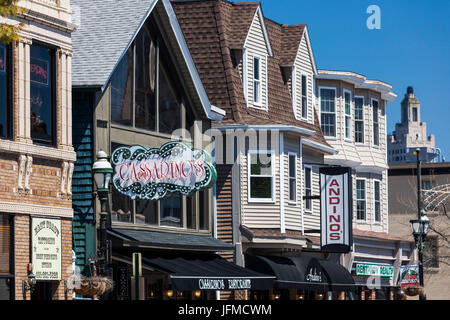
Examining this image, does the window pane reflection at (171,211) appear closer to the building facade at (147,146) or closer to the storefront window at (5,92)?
the building facade at (147,146)

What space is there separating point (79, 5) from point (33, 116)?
6.98 metres

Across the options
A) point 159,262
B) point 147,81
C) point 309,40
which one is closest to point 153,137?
point 147,81

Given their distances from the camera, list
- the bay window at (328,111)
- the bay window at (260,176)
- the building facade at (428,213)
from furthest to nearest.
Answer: the building facade at (428,213)
the bay window at (328,111)
the bay window at (260,176)

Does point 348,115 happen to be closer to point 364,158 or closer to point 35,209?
point 364,158

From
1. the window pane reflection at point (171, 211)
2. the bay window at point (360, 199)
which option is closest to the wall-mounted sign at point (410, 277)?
the window pane reflection at point (171, 211)

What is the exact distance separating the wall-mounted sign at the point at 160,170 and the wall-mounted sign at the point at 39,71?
3652 mm

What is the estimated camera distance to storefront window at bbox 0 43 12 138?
21906mm

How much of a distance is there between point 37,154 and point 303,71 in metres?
19.2

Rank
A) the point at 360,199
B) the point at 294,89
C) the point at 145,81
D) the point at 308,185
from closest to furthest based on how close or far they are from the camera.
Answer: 1. the point at 145,81
2. the point at 294,89
3. the point at 308,185
4. the point at 360,199

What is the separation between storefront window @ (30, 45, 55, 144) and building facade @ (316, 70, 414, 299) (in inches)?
841

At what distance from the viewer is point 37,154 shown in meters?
22.7

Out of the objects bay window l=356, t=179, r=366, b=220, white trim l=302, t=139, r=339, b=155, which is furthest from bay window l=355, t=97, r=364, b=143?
white trim l=302, t=139, r=339, b=155

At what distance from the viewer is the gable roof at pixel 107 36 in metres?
26.4

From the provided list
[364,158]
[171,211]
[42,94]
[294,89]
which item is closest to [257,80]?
[294,89]
